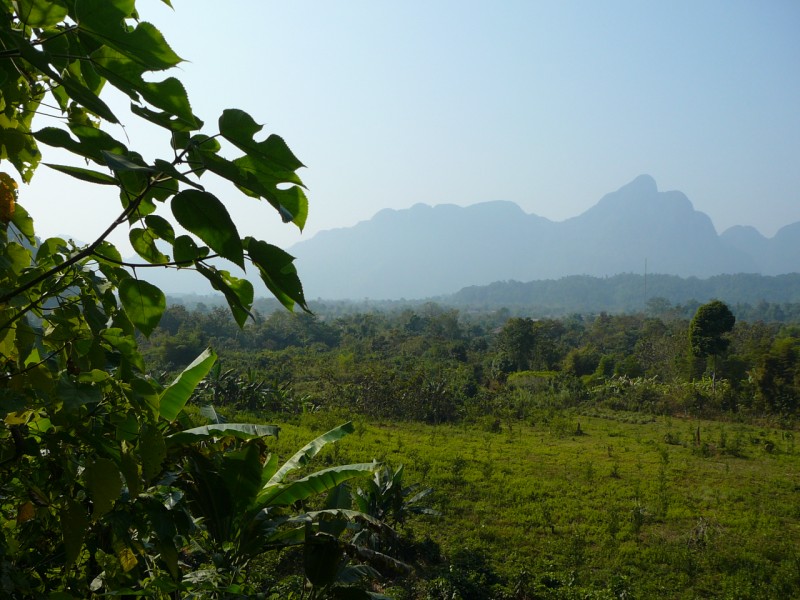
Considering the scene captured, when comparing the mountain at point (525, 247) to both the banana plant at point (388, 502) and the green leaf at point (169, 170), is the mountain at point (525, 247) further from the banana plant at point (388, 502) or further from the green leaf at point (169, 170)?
the green leaf at point (169, 170)

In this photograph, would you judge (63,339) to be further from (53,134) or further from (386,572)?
(386,572)

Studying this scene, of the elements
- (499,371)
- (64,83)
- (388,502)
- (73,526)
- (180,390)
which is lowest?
(499,371)

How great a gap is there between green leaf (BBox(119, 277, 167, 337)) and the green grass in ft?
14.3

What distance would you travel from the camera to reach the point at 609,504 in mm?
6523

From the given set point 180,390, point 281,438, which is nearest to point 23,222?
point 180,390

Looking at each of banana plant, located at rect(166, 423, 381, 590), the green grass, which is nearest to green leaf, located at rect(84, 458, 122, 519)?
banana plant, located at rect(166, 423, 381, 590)

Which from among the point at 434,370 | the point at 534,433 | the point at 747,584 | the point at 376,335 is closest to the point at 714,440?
the point at 534,433

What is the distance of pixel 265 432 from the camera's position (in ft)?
6.72

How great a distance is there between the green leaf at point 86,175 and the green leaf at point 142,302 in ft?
0.39

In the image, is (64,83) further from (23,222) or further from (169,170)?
(23,222)

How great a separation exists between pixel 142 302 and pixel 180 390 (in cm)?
136

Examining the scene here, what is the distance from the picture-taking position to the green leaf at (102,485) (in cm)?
45

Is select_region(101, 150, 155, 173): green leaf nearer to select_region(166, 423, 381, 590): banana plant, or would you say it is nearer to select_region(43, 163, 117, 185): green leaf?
select_region(43, 163, 117, 185): green leaf

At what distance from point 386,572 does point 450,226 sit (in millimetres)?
163235
